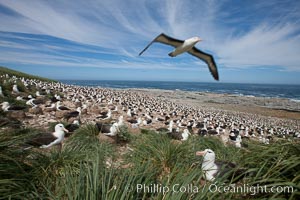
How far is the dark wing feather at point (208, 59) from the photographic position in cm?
931

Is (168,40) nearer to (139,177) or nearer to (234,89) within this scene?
(139,177)

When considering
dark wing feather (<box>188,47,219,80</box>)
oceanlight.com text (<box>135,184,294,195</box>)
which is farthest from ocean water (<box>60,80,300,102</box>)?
oceanlight.com text (<box>135,184,294,195</box>)

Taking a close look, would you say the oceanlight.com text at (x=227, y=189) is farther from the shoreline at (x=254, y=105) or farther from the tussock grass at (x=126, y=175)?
the shoreline at (x=254, y=105)

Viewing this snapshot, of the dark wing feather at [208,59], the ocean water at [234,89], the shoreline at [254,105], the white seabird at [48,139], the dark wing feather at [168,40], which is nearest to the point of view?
the white seabird at [48,139]

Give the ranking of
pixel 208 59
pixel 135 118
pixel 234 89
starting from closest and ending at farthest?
pixel 208 59
pixel 135 118
pixel 234 89

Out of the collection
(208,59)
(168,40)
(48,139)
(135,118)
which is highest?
(168,40)

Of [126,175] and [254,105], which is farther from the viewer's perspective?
[254,105]

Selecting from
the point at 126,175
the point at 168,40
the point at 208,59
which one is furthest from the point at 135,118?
the point at 126,175

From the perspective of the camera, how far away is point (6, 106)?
945 centimetres

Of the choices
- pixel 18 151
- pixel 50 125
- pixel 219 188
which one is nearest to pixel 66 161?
pixel 18 151

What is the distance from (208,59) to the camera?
31.6 ft

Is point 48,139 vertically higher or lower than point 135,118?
higher

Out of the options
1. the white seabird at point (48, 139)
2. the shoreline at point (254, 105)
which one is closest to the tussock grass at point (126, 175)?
the white seabird at point (48, 139)

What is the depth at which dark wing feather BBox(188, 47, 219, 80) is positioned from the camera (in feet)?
30.6
